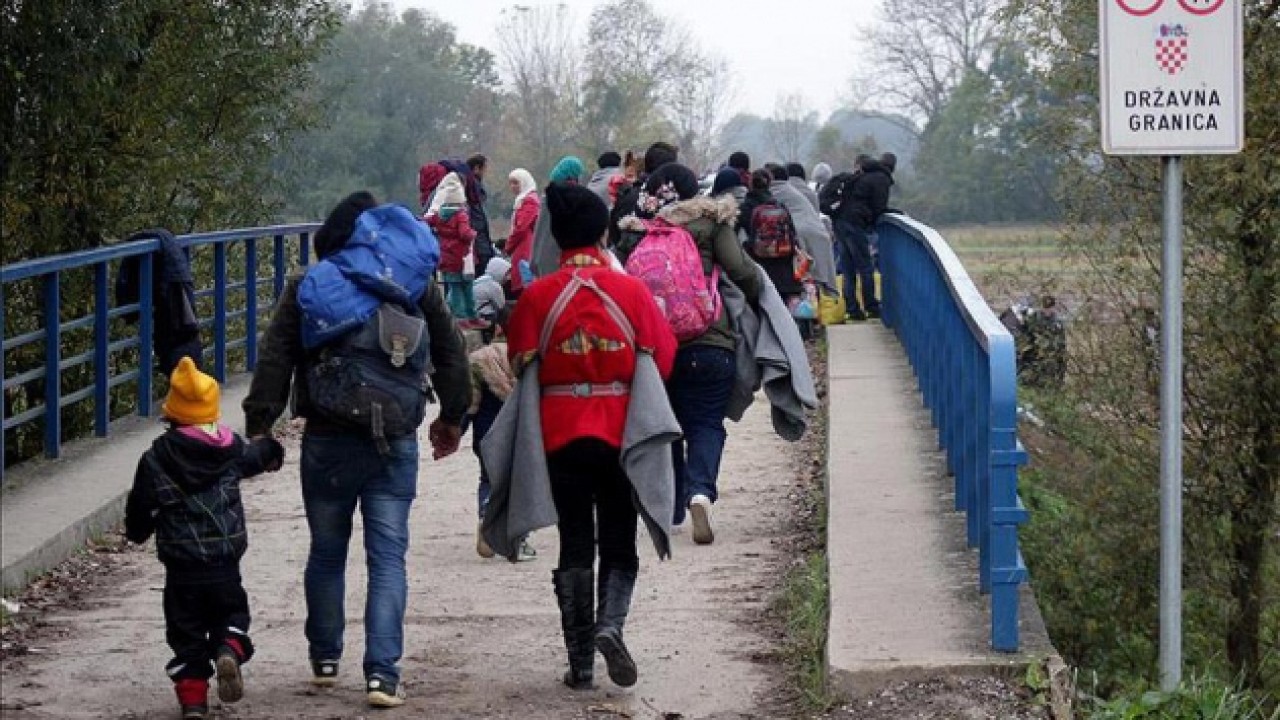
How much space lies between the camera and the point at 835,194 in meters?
22.8

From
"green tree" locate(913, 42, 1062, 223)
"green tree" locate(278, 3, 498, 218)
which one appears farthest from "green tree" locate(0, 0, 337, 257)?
"green tree" locate(913, 42, 1062, 223)

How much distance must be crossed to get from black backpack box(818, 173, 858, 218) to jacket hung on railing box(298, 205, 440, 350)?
15.4 metres

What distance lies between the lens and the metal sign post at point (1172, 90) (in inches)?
287

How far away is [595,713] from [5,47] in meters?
6.22

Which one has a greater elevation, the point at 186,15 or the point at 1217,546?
the point at 186,15

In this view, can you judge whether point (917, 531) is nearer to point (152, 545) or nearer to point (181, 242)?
point (152, 545)

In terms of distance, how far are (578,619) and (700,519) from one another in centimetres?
306

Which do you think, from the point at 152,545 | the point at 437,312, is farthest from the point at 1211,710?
the point at 152,545

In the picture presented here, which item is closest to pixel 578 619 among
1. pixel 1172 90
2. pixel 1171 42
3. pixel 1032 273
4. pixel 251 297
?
pixel 1172 90

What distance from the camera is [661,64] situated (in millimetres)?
87562

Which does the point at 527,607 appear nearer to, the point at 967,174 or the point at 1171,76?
the point at 1171,76

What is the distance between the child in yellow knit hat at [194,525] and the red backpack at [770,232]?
11530 millimetres

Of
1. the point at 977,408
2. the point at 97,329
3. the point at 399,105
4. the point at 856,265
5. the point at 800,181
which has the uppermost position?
the point at 399,105

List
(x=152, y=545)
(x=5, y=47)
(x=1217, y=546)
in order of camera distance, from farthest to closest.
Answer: (x=1217, y=546)
(x=5, y=47)
(x=152, y=545)
